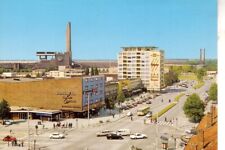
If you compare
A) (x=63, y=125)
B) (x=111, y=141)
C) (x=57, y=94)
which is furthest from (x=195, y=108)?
(x=57, y=94)

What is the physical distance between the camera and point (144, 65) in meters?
12.4

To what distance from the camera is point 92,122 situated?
6168 millimetres

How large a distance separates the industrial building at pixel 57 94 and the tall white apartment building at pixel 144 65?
533 cm

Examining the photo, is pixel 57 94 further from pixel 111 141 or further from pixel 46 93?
pixel 111 141

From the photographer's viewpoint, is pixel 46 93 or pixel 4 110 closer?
pixel 4 110

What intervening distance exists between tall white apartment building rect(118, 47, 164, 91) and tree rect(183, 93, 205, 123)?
5901 millimetres

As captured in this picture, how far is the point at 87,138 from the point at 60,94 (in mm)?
1834

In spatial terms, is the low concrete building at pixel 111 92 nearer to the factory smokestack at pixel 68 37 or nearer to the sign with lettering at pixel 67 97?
the sign with lettering at pixel 67 97

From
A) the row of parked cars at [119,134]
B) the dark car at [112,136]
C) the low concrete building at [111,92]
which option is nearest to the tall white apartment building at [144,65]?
the low concrete building at [111,92]

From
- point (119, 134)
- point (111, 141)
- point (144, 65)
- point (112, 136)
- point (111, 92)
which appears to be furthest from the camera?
point (144, 65)

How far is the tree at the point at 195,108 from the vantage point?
5971 mm

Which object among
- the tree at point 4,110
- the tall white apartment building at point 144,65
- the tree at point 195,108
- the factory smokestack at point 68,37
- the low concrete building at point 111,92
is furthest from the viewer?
the factory smokestack at point 68,37

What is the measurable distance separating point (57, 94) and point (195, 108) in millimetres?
2403
